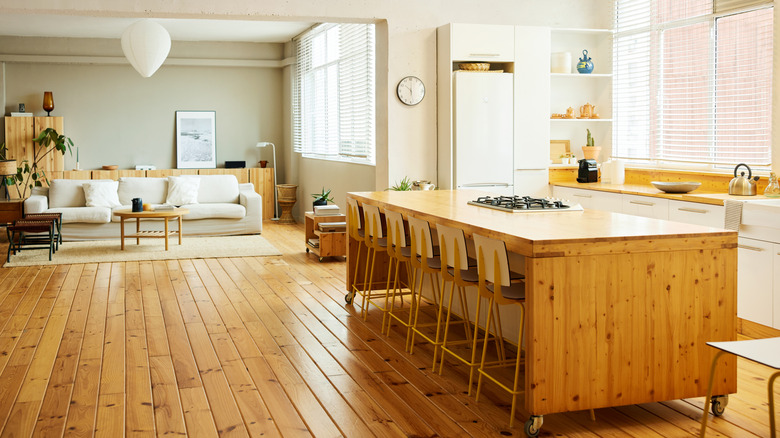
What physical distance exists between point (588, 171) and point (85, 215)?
606 centimetres

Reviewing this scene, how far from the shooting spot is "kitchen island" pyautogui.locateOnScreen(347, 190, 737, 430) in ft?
11.0

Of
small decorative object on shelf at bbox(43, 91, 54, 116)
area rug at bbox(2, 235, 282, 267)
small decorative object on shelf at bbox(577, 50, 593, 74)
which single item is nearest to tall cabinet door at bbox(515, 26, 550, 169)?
small decorative object on shelf at bbox(577, 50, 593, 74)

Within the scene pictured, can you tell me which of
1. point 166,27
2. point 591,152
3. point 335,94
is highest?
point 166,27

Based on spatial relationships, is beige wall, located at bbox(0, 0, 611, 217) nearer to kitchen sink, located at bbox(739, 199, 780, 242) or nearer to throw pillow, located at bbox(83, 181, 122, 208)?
kitchen sink, located at bbox(739, 199, 780, 242)

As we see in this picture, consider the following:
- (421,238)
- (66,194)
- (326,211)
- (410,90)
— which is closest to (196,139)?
(66,194)

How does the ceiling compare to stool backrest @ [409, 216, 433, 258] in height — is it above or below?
above

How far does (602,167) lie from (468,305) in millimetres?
2792

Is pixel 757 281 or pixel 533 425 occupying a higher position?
pixel 757 281

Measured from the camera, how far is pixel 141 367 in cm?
445

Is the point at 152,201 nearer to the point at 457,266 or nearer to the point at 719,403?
the point at 457,266

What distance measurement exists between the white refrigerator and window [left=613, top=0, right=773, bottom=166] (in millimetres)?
1250

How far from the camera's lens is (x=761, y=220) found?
4.82 m

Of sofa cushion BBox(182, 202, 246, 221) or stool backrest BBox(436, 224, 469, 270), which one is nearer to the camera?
stool backrest BBox(436, 224, 469, 270)

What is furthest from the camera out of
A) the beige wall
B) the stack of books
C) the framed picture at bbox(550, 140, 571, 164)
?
the stack of books
